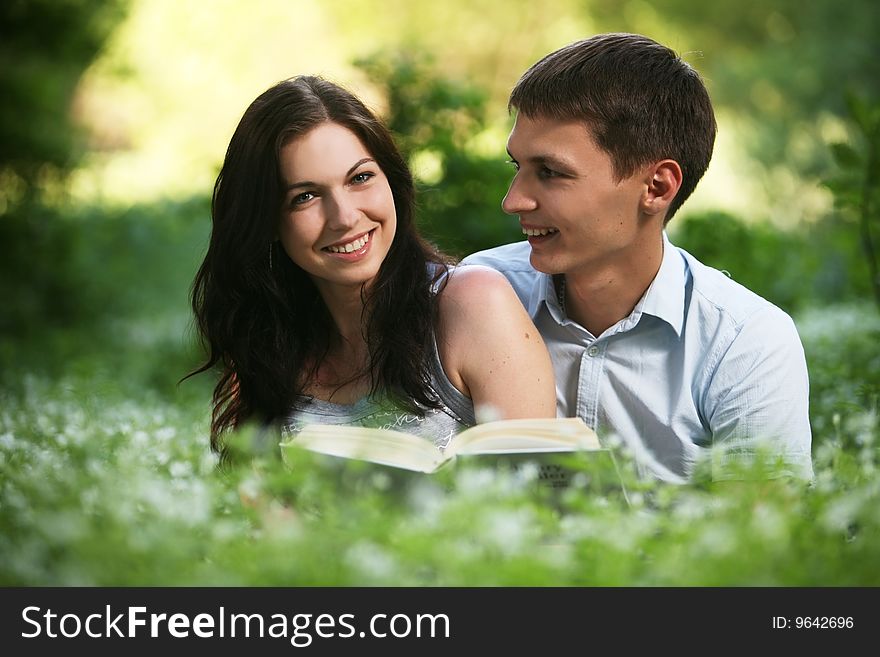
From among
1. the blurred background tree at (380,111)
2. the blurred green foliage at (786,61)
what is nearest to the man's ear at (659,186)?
the blurred background tree at (380,111)

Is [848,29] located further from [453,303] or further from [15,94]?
[453,303]

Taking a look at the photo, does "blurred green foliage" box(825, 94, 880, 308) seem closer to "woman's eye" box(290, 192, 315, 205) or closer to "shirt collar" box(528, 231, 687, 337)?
"shirt collar" box(528, 231, 687, 337)

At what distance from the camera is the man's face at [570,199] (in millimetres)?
2893

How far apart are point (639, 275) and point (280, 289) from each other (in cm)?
109

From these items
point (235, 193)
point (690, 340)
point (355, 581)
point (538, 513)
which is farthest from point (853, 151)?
point (355, 581)

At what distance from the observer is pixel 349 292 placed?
10.5 feet

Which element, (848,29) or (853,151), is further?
(848,29)

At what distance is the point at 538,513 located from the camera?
1.83 m

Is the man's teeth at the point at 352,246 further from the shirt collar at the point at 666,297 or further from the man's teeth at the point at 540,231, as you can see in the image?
the shirt collar at the point at 666,297

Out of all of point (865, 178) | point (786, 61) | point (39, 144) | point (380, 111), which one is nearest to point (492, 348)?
point (380, 111)

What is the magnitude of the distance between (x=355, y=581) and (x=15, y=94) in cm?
785

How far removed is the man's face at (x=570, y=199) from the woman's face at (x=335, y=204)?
0.38 m

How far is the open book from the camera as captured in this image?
6.65 ft

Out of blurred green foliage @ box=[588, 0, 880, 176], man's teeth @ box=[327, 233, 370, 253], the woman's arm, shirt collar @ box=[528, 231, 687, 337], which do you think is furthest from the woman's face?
blurred green foliage @ box=[588, 0, 880, 176]
